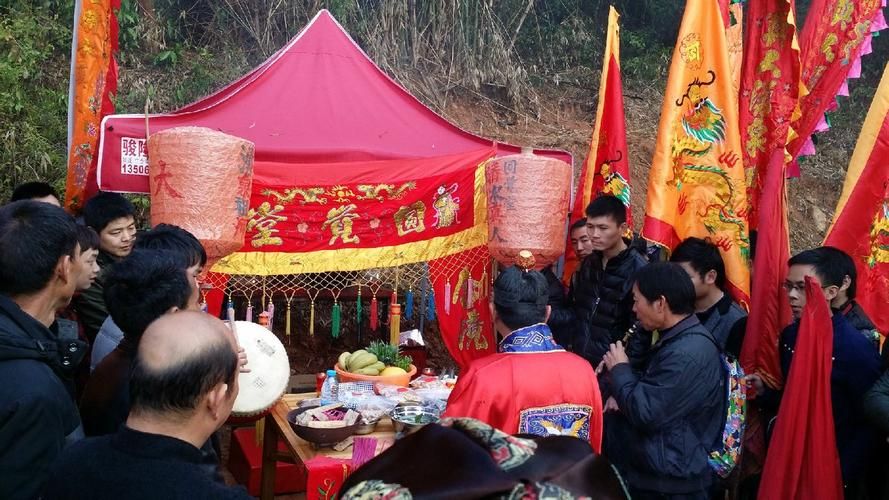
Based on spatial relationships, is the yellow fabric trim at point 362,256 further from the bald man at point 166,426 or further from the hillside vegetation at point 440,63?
the hillside vegetation at point 440,63

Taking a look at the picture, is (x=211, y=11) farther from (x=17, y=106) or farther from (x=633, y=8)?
(x=633, y=8)

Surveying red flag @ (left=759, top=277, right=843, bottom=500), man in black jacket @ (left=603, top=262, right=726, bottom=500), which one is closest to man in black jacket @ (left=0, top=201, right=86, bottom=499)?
man in black jacket @ (left=603, top=262, right=726, bottom=500)

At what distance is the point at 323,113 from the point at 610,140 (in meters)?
1.78

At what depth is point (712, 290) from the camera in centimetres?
298

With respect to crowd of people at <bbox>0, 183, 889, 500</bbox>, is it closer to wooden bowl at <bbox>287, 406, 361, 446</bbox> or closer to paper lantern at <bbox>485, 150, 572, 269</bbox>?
paper lantern at <bbox>485, 150, 572, 269</bbox>

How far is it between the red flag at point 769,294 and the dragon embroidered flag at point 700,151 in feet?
0.61

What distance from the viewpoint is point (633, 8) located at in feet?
36.0

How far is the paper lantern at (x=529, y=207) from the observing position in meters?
3.32

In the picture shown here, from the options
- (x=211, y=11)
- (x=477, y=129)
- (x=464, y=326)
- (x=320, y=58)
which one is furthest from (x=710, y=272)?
(x=211, y=11)

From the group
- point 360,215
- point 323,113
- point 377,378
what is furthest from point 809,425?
point 323,113

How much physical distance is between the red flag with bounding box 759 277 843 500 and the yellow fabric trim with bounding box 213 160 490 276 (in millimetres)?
2020

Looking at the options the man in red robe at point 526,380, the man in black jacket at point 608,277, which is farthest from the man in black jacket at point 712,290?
the man in red robe at point 526,380

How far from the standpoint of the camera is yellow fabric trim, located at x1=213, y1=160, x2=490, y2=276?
12.3 feet

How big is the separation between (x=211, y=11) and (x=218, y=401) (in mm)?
9067
